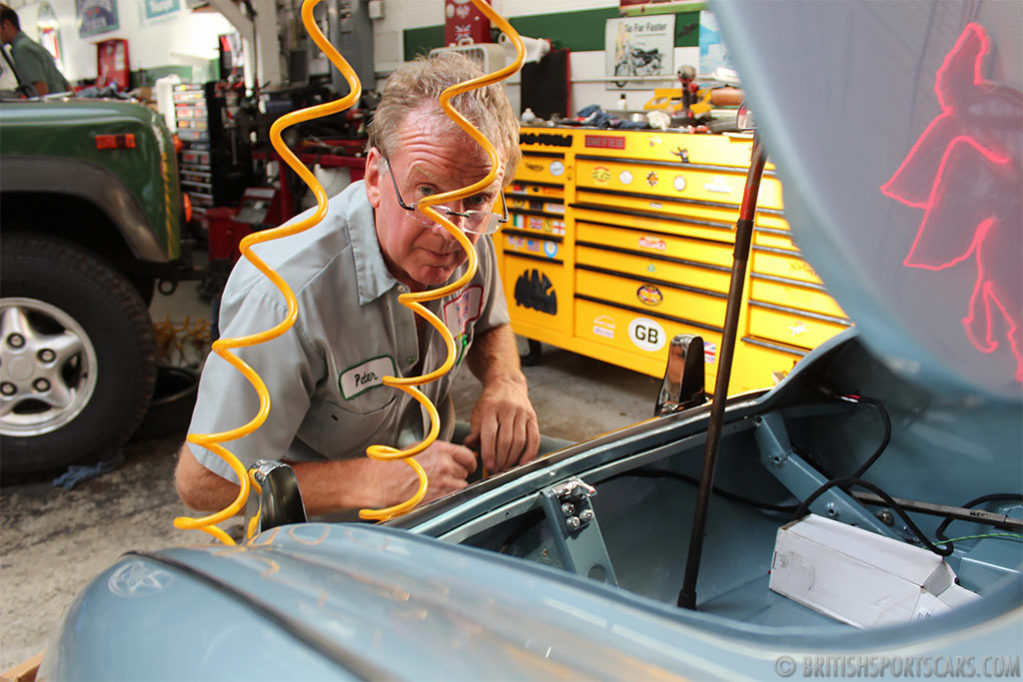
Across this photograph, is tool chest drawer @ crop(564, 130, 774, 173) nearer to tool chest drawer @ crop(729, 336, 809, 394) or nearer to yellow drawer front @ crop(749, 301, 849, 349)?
yellow drawer front @ crop(749, 301, 849, 349)

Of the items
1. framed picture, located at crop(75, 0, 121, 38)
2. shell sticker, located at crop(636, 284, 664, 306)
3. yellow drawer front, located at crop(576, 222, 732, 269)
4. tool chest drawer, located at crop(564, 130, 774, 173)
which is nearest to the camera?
tool chest drawer, located at crop(564, 130, 774, 173)

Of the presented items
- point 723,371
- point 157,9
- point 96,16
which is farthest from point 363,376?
point 96,16

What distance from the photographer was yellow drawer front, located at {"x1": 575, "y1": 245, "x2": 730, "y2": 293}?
3197 millimetres

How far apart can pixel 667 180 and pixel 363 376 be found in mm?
2232

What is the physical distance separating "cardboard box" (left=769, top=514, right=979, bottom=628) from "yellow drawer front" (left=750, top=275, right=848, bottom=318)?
6.29ft

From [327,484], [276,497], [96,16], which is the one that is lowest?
[327,484]

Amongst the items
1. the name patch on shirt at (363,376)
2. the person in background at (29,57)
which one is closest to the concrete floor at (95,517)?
the name patch on shirt at (363,376)

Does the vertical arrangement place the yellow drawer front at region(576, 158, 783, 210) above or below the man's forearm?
above

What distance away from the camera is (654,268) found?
3.42 m

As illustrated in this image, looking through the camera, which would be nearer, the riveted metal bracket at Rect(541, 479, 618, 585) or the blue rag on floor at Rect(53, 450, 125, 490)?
the riveted metal bracket at Rect(541, 479, 618, 585)

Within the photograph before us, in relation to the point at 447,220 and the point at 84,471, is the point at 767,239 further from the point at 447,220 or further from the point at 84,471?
→ the point at 84,471

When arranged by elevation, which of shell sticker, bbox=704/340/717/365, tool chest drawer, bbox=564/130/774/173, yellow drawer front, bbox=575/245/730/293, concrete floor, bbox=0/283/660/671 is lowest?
concrete floor, bbox=0/283/660/671

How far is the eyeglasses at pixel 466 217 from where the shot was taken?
49.6 inches

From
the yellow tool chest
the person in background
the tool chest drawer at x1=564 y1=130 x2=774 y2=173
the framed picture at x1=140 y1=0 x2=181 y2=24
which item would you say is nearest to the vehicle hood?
the yellow tool chest
